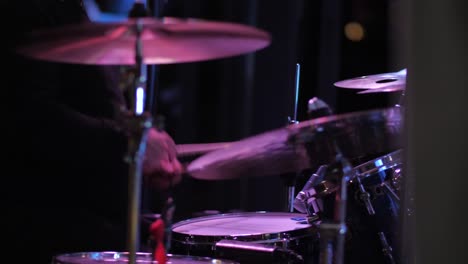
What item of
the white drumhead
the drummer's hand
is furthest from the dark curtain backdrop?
the drummer's hand

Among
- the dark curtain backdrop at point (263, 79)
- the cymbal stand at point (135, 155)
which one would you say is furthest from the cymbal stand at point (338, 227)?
the dark curtain backdrop at point (263, 79)

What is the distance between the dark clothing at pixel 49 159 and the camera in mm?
1857

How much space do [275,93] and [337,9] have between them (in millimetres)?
476

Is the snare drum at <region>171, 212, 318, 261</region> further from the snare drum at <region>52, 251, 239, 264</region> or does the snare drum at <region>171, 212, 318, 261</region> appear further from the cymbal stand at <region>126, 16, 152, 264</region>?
the cymbal stand at <region>126, 16, 152, 264</region>

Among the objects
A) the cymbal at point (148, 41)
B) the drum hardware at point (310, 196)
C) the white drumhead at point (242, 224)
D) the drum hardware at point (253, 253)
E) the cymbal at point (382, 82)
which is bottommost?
the white drumhead at point (242, 224)

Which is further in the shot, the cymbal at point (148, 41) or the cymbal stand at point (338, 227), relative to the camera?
the cymbal stand at point (338, 227)

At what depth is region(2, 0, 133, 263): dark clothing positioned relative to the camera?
1.86 m

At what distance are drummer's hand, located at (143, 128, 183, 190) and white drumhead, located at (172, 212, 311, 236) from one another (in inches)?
6.9

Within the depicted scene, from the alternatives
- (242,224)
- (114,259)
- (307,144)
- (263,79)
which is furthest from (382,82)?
(114,259)

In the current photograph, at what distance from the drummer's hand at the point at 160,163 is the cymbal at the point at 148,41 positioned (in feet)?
0.98

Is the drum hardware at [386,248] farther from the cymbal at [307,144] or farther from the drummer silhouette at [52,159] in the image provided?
the drummer silhouette at [52,159]

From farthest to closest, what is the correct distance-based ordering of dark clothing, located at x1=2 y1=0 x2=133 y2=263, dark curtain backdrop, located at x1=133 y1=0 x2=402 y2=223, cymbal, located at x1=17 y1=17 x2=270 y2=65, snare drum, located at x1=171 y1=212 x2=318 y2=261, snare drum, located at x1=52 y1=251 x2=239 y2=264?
Answer: dark curtain backdrop, located at x1=133 y1=0 x2=402 y2=223 < dark clothing, located at x1=2 y1=0 x2=133 y2=263 < snare drum, located at x1=171 y1=212 x2=318 y2=261 < snare drum, located at x1=52 y1=251 x2=239 y2=264 < cymbal, located at x1=17 y1=17 x2=270 y2=65

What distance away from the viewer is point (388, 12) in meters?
2.75

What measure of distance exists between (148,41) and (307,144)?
430 mm
